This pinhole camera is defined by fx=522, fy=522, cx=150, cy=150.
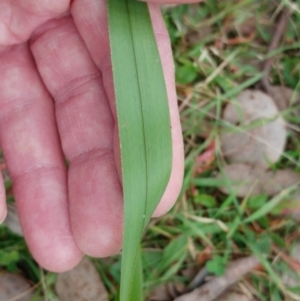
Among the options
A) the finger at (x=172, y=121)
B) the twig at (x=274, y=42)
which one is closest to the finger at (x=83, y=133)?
the finger at (x=172, y=121)

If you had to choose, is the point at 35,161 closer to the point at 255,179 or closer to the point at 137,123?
the point at 137,123

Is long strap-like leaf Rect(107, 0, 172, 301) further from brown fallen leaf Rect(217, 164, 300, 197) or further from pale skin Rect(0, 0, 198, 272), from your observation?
brown fallen leaf Rect(217, 164, 300, 197)

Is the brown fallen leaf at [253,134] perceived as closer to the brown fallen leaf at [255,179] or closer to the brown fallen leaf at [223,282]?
the brown fallen leaf at [255,179]

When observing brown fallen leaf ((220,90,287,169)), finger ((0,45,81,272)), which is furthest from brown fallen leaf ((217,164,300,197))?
finger ((0,45,81,272))

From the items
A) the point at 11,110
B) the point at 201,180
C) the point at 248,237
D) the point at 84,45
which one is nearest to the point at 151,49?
the point at 84,45

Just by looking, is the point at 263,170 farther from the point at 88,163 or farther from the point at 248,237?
the point at 88,163
